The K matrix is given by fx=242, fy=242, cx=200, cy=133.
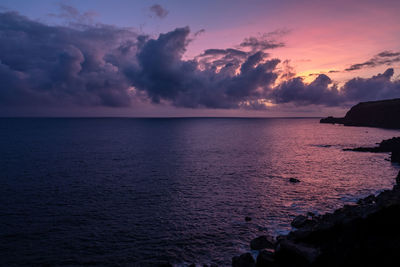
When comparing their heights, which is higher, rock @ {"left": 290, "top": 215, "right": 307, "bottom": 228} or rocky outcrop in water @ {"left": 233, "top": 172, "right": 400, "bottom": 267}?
rocky outcrop in water @ {"left": 233, "top": 172, "right": 400, "bottom": 267}

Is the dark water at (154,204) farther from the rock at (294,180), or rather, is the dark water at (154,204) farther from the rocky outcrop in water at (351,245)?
the rocky outcrop in water at (351,245)

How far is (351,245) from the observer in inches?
709

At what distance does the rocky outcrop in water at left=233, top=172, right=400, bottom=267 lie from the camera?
16.6m

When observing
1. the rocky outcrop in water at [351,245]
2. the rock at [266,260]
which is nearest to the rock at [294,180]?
the rocky outcrop in water at [351,245]

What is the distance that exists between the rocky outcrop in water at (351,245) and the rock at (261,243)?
3.44 metres

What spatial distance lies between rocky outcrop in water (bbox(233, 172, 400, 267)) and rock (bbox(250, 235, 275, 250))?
3440 mm

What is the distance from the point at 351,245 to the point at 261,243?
31.2 ft

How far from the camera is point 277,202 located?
1555 inches

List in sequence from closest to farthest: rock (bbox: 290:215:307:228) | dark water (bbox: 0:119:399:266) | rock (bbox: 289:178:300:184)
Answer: dark water (bbox: 0:119:399:266), rock (bbox: 290:215:307:228), rock (bbox: 289:178:300:184)

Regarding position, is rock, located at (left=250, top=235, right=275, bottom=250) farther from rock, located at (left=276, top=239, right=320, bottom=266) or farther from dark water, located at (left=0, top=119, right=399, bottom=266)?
rock, located at (left=276, top=239, right=320, bottom=266)

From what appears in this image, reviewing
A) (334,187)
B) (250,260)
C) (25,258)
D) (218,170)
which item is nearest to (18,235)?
(25,258)

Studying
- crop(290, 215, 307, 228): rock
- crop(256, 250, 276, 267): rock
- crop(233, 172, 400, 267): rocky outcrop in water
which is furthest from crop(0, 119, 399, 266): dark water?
crop(233, 172, 400, 267): rocky outcrop in water

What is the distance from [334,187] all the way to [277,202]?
635 inches

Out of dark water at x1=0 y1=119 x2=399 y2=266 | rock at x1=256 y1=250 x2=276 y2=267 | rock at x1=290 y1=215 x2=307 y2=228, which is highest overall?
rock at x1=256 y1=250 x2=276 y2=267
